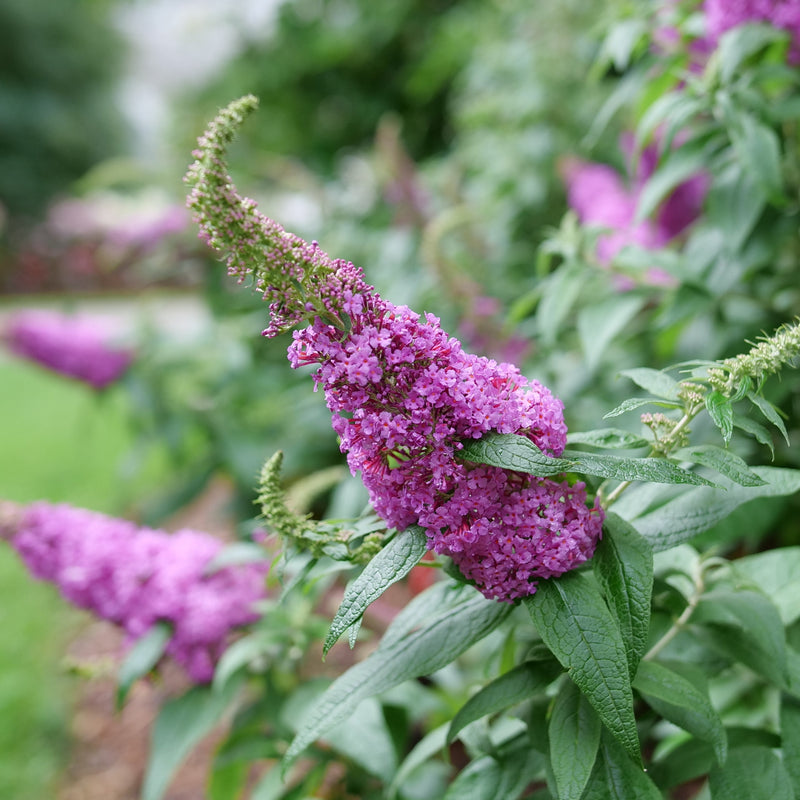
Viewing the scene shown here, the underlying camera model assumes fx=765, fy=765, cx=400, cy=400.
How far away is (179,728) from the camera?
4.33ft

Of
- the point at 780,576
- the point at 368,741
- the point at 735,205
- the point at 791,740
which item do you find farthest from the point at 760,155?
the point at 368,741

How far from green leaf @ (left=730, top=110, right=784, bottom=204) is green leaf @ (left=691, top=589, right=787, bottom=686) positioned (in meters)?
0.65

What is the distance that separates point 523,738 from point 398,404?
1.69 feet

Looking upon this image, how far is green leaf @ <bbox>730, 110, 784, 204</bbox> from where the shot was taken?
1.20m

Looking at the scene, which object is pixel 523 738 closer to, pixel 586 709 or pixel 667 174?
pixel 586 709

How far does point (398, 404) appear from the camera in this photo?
2.24 ft

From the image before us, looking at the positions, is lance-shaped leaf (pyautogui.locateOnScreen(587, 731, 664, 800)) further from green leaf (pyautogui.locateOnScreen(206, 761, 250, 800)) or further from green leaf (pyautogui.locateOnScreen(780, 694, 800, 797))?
green leaf (pyautogui.locateOnScreen(206, 761, 250, 800))

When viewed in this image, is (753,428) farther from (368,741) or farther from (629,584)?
(368,741)

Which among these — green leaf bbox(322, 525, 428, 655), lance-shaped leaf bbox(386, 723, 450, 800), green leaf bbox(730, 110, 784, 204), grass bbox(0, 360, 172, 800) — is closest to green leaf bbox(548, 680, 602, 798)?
green leaf bbox(322, 525, 428, 655)

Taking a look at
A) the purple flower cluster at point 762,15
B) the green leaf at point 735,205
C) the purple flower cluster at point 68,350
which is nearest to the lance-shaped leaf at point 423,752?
the green leaf at point 735,205

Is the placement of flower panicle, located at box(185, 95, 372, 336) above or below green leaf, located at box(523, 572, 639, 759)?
above

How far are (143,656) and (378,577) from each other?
0.74 meters

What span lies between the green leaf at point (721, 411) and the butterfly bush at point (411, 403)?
0.44 feet

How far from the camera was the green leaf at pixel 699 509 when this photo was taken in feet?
2.57
